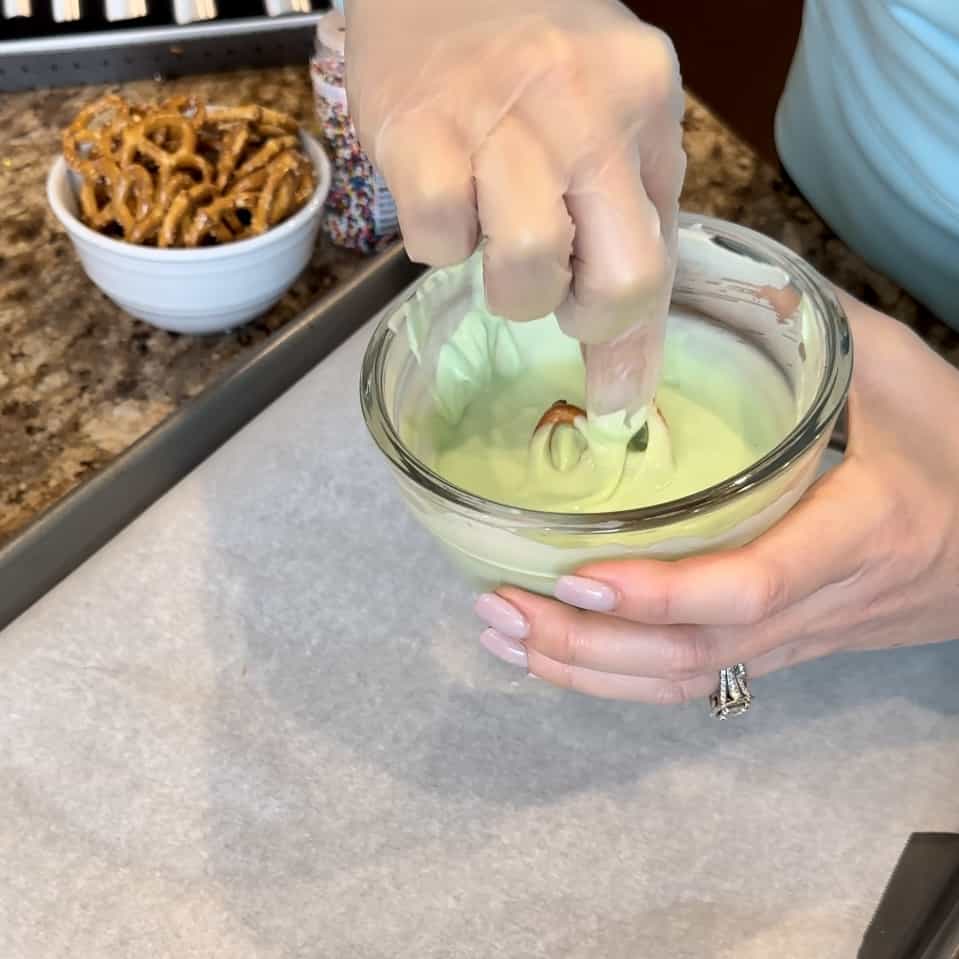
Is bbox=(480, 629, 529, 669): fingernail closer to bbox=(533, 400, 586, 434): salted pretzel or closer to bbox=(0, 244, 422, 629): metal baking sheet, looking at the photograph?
bbox=(533, 400, 586, 434): salted pretzel

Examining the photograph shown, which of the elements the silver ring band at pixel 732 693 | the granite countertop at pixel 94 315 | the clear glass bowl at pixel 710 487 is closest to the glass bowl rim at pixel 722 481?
the clear glass bowl at pixel 710 487

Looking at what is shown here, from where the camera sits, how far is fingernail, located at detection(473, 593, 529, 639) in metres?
0.48

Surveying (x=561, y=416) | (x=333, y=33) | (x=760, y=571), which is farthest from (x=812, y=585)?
(x=333, y=33)

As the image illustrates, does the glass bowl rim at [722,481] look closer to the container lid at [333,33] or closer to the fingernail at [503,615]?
the fingernail at [503,615]

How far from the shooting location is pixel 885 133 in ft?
2.22

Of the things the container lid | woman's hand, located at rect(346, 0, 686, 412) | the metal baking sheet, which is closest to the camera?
woman's hand, located at rect(346, 0, 686, 412)

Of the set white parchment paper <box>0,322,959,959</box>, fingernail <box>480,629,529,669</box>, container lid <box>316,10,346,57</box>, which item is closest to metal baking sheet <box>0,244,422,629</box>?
white parchment paper <box>0,322,959,959</box>

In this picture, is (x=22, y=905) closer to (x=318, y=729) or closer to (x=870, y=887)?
(x=318, y=729)

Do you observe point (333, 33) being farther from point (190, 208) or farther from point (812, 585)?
point (812, 585)

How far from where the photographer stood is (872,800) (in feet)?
1.69

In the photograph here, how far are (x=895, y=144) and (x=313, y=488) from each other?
0.41 meters

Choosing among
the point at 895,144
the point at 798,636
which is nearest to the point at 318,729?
the point at 798,636

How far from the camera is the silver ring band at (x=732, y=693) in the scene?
0.52 m

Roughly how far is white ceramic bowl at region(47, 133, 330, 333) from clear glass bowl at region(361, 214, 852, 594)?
167 mm
